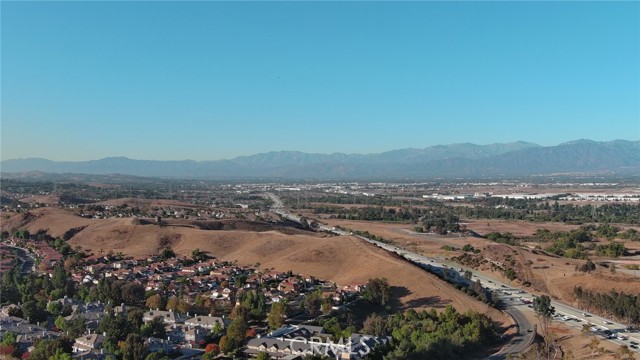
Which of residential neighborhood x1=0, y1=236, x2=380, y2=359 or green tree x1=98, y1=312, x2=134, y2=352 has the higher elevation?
green tree x1=98, y1=312, x2=134, y2=352

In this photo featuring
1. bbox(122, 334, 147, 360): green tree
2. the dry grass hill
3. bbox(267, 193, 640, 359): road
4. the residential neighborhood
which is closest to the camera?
bbox(122, 334, 147, 360): green tree

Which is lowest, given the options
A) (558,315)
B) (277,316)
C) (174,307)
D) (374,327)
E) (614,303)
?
(558,315)

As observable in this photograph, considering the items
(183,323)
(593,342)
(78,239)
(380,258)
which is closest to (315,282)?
(380,258)

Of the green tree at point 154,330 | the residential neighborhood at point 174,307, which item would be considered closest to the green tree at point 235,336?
the residential neighborhood at point 174,307

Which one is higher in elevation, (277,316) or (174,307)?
(277,316)

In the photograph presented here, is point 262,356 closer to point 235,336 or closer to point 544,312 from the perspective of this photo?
point 235,336

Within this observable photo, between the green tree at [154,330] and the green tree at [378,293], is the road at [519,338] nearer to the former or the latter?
the green tree at [378,293]

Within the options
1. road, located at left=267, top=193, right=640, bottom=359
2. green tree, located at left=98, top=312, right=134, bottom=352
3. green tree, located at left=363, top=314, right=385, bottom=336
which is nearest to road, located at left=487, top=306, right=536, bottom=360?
road, located at left=267, top=193, right=640, bottom=359

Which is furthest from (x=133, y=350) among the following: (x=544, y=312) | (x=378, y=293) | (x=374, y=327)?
(x=544, y=312)

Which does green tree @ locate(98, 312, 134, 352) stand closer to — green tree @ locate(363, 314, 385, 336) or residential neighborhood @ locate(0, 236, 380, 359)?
residential neighborhood @ locate(0, 236, 380, 359)

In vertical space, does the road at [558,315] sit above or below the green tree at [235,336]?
below

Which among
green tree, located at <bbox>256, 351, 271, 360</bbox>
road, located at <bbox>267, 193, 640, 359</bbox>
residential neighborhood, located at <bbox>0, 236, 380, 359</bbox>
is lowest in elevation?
road, located at <bbox>267, 193, 640, 359</bbox>

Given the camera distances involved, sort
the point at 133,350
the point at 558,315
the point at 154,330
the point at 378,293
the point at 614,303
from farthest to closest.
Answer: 1. the point at 378,293
2. the point at 558,315
3. the point at 614,303
4. the point at 154,330
5. the point at 133,350
